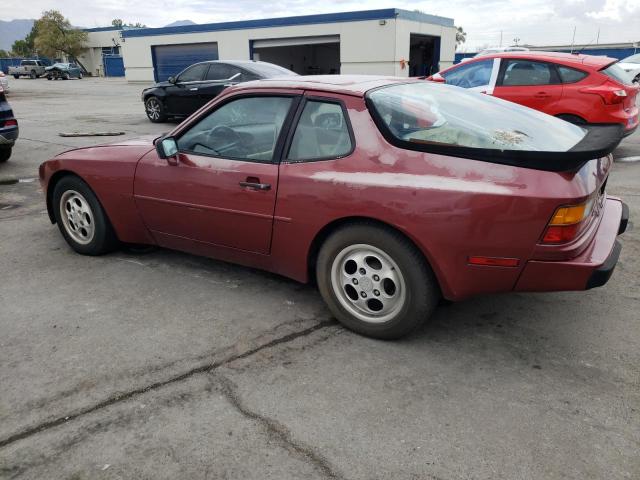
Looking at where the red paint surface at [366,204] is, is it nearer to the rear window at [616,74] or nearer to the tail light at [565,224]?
the tail light at [565,224]

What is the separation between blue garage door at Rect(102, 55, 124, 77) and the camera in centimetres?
5959

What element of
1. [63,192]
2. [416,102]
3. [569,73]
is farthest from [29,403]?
[569,73]

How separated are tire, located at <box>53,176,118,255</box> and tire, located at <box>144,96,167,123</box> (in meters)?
8.89

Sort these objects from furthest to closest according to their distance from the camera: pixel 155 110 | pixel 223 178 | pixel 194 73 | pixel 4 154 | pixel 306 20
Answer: pixel 306 20 → pixel 155 110 → pixel 194 73 → pixel 4 154 → pixel 223 178

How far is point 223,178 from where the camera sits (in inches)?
136

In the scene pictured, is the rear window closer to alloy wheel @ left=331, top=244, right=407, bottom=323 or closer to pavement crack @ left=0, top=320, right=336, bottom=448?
alloy wheel @ left=331, top=244, right=407, bottom=323

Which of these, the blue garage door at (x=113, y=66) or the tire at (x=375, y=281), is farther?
the blue garage door at (x=113, y=66)

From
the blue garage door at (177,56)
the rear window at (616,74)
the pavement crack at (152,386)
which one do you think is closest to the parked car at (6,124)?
the pavement crack at (152,386)

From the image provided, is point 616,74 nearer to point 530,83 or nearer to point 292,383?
point 530,83

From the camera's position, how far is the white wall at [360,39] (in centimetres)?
2939

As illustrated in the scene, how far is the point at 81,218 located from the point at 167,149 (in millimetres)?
1309

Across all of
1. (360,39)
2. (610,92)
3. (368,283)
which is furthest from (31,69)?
(368,283)

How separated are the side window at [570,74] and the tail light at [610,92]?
28cm

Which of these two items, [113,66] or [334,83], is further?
[113,66]
